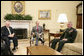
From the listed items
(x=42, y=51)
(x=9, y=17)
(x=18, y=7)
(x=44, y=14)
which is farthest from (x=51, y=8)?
(x=42, y=51)

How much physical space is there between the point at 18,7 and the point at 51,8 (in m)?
1.86

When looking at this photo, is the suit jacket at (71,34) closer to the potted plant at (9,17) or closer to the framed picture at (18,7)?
the potted plant at (9,17)

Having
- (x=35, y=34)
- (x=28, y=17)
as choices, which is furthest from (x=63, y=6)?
(x=35, y=34)

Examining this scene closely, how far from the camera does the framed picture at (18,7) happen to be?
7.94 metres

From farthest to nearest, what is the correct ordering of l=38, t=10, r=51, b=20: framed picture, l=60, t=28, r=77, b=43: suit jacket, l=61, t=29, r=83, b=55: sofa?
l=38, t=10, r=51, b=20: framed picture, l=60, t=28, r=77, b=43: suit jacket, l=61, t=29, r=83, b=55: sofa

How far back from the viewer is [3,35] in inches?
206

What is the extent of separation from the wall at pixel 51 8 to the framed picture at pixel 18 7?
0.56 ft

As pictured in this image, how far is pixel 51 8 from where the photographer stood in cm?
838

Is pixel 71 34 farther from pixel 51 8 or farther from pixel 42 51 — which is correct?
pixel 51 8

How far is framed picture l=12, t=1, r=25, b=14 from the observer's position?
794 cm

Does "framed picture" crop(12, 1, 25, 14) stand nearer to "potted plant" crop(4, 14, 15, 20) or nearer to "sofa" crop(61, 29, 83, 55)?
"potted plant" crop(4, 14, 15, 20)

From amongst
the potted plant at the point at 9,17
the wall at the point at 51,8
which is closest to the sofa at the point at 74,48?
the wall at the point at 51,8

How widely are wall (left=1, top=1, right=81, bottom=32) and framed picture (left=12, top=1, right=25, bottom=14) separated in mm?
170

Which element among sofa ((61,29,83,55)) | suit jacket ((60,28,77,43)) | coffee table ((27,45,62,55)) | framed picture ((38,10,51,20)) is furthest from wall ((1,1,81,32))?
coffee table ((27,45,62,55))
